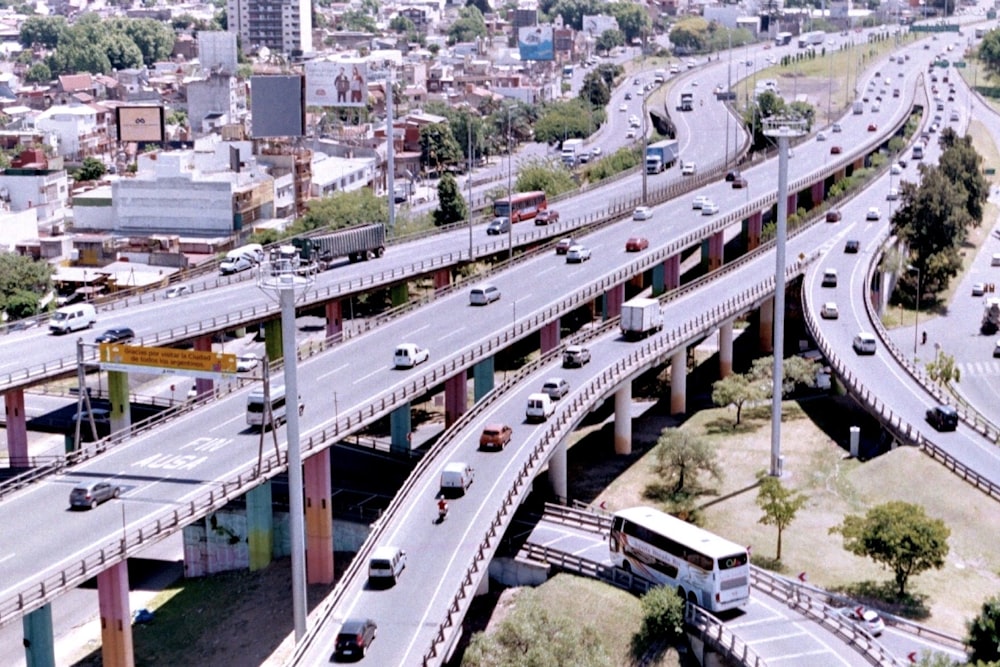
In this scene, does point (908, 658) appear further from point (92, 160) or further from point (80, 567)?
point (92, 160)

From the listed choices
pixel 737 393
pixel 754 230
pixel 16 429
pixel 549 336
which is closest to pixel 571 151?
pixel 754 230

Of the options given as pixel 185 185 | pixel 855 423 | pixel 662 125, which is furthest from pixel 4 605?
pixel 662 125

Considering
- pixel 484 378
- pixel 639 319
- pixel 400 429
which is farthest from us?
pixel 639 319

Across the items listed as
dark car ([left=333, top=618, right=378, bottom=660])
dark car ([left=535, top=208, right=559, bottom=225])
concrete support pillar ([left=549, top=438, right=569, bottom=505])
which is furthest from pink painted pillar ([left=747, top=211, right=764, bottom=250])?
dark car ([left=333, top=618, right=378, bottom=660])

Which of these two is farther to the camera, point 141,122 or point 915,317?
point 141,122

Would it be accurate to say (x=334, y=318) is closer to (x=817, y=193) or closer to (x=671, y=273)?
(x=671, y=273)
